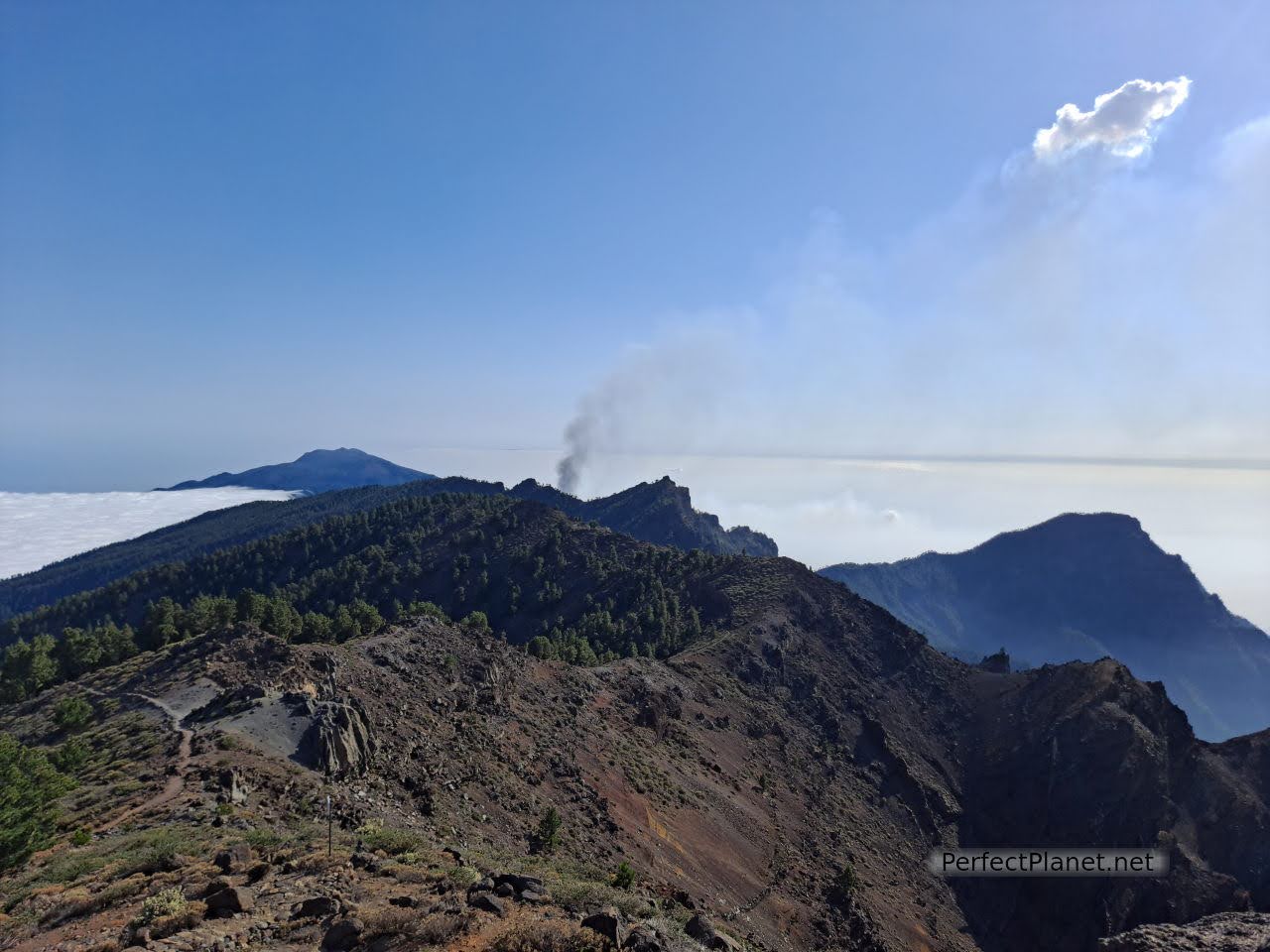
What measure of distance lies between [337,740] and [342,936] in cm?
2189

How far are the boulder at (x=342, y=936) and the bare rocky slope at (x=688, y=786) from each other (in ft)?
0.54

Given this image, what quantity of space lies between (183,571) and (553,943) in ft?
606

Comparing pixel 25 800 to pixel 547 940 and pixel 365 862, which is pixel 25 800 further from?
pixel 547 940

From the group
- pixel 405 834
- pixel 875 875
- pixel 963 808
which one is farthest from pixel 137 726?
pixel 963 808

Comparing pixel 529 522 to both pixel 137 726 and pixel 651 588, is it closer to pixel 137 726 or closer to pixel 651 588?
pixel 651 588

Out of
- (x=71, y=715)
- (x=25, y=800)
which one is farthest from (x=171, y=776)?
(x=71, y=715)

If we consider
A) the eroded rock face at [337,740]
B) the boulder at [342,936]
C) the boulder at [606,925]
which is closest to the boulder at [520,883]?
the boulder at [606,925]

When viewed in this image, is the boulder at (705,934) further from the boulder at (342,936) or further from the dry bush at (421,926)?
the boulder at (342,936)

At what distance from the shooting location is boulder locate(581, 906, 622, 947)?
15414 millimetres

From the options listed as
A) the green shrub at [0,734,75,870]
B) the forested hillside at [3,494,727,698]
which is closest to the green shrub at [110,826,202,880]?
the green shrub at [0,734,75,870]

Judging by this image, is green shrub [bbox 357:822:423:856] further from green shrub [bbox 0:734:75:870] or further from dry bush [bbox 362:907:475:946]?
green shrub [bbox 0:734:75:870]

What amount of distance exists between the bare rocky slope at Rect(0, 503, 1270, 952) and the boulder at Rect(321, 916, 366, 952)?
17cm

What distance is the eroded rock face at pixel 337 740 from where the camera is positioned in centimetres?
3328

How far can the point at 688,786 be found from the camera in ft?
187
